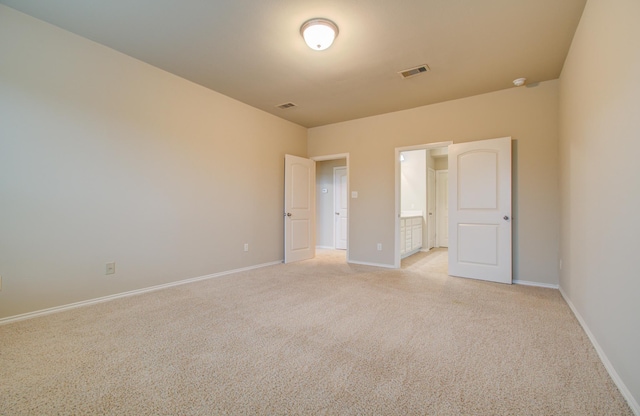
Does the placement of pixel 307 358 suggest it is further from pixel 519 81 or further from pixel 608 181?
pixel 519 81

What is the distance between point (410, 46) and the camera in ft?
9.29

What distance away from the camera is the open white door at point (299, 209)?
16.8ft

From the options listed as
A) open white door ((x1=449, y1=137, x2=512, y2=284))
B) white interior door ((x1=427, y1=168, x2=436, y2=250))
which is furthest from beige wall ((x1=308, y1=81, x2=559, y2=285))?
white interior door ((x1=427, y1=168, x2=436, y2=250))

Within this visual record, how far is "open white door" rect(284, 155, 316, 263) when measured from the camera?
511 cm

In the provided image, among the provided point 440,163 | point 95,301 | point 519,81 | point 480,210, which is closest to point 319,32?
point 519,81

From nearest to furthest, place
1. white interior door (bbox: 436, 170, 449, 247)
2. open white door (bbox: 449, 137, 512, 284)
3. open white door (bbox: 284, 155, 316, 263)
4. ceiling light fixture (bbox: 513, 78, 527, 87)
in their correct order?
ceiling light fixture (bbox: 513, 78, 527, 87) < open white door (bbox: 449, 137, 512, 284) < open white door (bbox: 284, 155, 316, 263) < white interior door (bbox: 436, 170, 449, 247)

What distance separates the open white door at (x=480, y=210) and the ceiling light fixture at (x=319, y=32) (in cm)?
254

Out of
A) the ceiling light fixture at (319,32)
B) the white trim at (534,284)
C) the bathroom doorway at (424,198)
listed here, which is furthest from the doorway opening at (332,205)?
the ceiling light fixture at (319,32)

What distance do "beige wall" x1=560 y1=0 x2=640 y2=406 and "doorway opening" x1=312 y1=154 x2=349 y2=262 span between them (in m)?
4.79

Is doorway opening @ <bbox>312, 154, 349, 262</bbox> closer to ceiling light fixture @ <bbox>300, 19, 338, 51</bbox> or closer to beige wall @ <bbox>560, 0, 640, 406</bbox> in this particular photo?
ceiling light fixture @ <bbox>300, 19, 338, 51</bbox>

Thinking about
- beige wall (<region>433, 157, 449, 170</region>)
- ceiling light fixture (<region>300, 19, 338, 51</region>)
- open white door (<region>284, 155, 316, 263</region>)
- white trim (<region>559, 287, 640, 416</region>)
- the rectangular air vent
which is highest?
the rectangular air vent

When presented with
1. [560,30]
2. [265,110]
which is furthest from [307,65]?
[560,30]

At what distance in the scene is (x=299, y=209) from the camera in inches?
211

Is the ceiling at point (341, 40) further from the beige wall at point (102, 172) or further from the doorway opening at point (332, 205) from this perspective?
the doorway opening at point (332, 205)
